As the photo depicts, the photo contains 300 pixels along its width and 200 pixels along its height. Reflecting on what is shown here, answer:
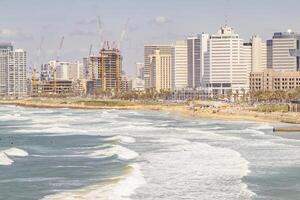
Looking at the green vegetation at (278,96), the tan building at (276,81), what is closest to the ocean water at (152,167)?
the green vegetation at (278,96)

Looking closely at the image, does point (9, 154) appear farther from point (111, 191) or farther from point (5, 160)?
point (111, 191)

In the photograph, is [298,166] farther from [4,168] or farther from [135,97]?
[135,97]

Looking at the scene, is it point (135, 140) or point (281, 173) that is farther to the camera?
point (135, 140)

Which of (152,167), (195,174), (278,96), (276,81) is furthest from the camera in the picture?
(276,81)

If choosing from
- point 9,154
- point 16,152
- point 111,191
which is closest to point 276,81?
point 16,152

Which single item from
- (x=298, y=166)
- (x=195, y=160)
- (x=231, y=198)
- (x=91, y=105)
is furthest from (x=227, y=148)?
(x=91, y=105)

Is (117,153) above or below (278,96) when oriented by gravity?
below
